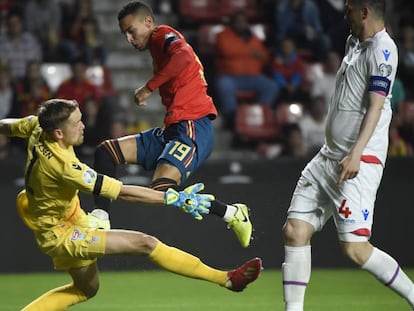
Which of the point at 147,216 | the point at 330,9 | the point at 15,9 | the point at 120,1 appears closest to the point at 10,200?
the point at 147,216

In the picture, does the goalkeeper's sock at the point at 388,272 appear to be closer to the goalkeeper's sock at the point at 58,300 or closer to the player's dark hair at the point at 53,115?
the goalkeeper's sock at the point at 58,300

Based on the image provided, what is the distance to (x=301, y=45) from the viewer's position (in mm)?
14727

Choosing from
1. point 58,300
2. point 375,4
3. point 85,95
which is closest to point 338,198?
point 375,4

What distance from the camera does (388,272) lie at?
6.66 metres

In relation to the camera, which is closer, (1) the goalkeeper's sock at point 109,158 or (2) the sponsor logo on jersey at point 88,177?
(2) the sponsor logo on jersey at point 88,177

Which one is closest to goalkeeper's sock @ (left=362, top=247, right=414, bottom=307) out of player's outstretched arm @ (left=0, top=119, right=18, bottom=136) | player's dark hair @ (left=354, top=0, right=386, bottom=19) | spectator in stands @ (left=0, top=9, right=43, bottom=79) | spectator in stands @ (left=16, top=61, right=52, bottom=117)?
player's dark hair @ (left=354, top=0, right=386, bottom=19)

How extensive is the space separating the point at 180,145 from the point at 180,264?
1063 mm

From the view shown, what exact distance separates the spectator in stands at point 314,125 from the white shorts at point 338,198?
5921 mm

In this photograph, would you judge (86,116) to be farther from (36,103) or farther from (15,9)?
(15,9)

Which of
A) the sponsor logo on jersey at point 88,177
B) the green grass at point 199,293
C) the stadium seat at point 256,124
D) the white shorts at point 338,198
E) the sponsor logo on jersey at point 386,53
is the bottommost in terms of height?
the green grass at point 199,293

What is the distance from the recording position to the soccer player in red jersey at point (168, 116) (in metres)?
7.59

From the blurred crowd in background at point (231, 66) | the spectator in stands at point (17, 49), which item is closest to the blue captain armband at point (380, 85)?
the blurred crowd in background at point (231, 66)

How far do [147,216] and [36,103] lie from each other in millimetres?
2468

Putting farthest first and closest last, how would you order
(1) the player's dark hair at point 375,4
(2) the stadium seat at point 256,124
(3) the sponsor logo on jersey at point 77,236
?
(2) the stadium seat at point 256,124 → (3) the sponsor logo on jersey at point 77,236 → (1) the player's dark hair at point 375,4
